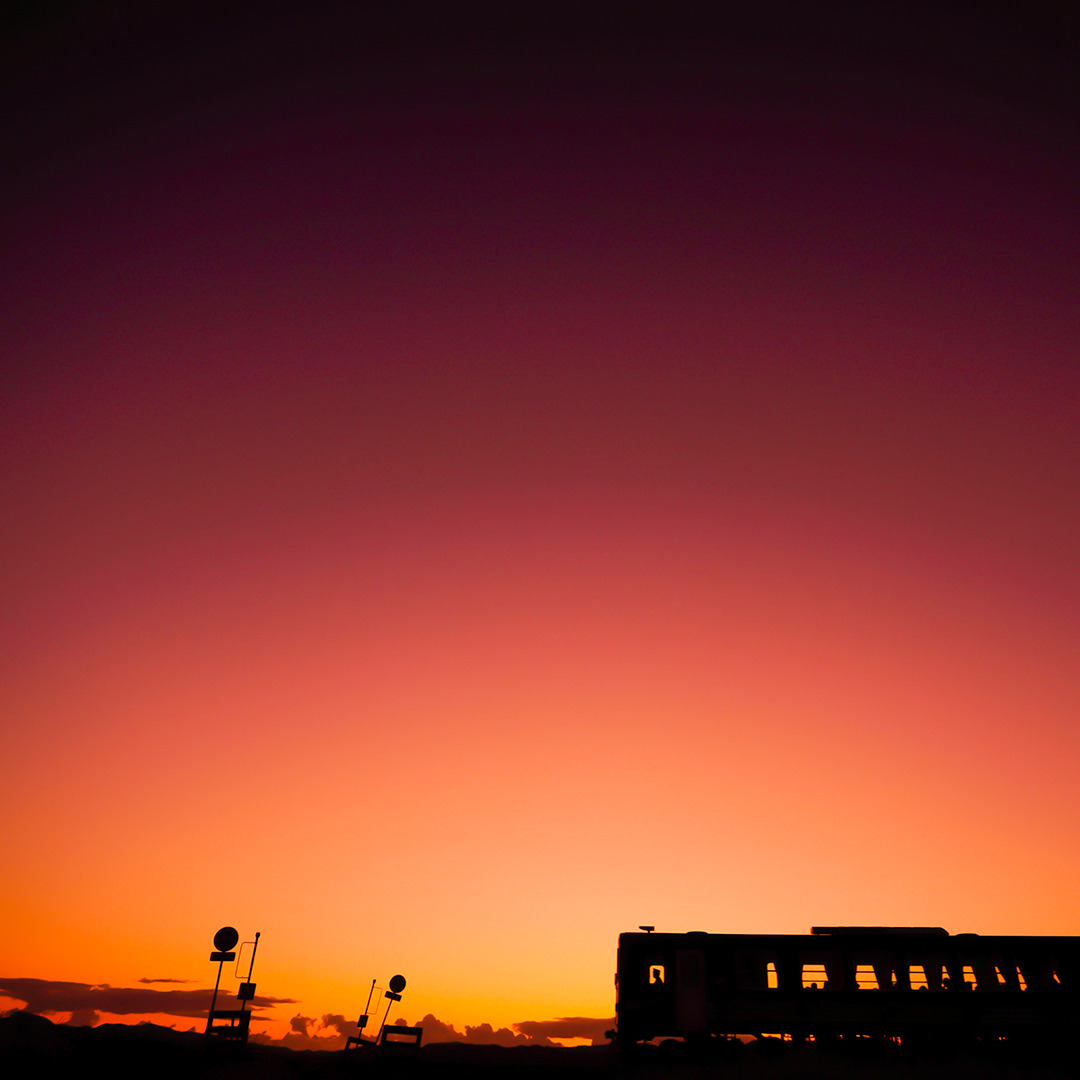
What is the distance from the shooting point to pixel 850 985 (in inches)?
941

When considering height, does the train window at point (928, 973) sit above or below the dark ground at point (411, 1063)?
above

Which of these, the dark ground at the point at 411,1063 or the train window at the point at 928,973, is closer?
the dark ground at the point at 411,1063

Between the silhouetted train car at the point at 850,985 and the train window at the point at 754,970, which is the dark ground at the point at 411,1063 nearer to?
the silhouetted train car at the point at 850,985

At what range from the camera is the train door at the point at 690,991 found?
23344mm

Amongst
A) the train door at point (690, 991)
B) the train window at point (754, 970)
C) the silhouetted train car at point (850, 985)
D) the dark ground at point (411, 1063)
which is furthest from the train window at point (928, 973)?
the train door at point (690, 991)

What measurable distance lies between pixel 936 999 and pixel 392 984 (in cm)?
1907

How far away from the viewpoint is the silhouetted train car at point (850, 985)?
914 inches

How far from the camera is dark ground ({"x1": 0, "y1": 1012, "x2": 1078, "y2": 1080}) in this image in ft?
61.9

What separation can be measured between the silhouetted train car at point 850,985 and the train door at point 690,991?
0.09 ft

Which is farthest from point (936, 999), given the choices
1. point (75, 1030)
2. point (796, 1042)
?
point (75, 1030)

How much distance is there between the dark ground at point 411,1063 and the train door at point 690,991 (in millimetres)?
723

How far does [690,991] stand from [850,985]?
4382mm

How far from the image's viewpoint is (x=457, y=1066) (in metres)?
21.2

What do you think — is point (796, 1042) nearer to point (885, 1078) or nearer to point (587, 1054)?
point (885, 1078)
